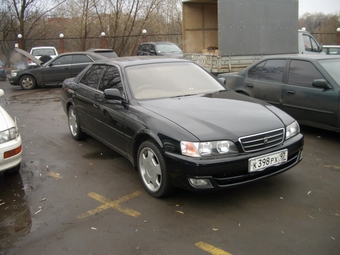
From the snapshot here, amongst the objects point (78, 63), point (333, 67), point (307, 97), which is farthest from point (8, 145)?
point (78, 63)

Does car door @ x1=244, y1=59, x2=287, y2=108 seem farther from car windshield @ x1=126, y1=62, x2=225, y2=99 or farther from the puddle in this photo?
the puddle

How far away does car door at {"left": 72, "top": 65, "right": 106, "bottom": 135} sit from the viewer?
18.8 ft

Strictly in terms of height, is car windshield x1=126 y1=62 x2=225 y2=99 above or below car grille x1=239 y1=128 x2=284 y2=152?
above

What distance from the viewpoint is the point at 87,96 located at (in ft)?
19.3

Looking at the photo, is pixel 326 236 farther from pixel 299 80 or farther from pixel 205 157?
pixel 299 80

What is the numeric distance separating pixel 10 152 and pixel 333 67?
17.6 feet

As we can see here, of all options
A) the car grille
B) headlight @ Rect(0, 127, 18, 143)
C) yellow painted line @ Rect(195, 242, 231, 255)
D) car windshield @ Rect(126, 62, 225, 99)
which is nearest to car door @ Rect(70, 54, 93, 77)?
car windshield @ Rect(126, 62, 225, 99)

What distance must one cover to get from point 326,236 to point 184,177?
1.40 meters

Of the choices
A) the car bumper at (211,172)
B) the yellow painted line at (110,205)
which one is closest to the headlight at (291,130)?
the car bumper at (211,172)

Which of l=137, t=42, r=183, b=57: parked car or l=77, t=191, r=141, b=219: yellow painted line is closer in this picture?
l=77, t=191, r=141, b=219: yellow painted line

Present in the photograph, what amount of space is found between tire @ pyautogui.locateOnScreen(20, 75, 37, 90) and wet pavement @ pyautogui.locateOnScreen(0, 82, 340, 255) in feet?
34.8

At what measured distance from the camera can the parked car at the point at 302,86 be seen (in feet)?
19.9

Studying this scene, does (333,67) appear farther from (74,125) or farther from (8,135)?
(8,135)

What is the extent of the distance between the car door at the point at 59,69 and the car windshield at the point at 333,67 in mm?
11092
